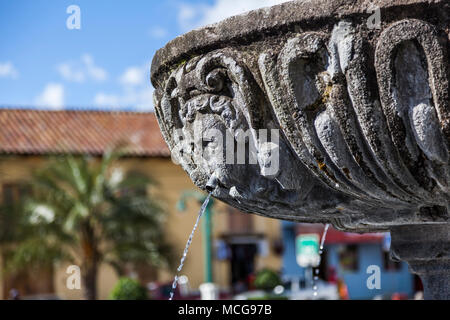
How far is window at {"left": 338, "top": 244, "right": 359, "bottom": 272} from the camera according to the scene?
83.7 feet

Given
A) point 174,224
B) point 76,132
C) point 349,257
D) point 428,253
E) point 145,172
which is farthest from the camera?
point 349,257

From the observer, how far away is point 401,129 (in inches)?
81.4

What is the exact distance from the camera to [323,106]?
84.9 inches

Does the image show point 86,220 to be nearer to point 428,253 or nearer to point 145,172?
point 145,172

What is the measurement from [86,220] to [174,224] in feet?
24.0

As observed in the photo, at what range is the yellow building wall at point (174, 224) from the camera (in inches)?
851

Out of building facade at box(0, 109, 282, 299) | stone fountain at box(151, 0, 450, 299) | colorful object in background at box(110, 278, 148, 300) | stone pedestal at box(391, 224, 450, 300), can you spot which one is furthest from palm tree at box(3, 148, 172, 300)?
stone fountain at box(151, 0, 450, 299)

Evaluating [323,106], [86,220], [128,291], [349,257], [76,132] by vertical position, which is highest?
[76,132]

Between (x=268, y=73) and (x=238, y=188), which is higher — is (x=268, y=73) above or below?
above

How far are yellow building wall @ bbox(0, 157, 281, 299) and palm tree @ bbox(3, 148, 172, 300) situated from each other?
4805mm

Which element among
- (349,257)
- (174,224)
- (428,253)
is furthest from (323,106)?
(349,257)

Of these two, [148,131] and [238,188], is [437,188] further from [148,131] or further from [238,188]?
[148,131]

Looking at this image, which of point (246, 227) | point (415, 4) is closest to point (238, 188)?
point (415, 4)
